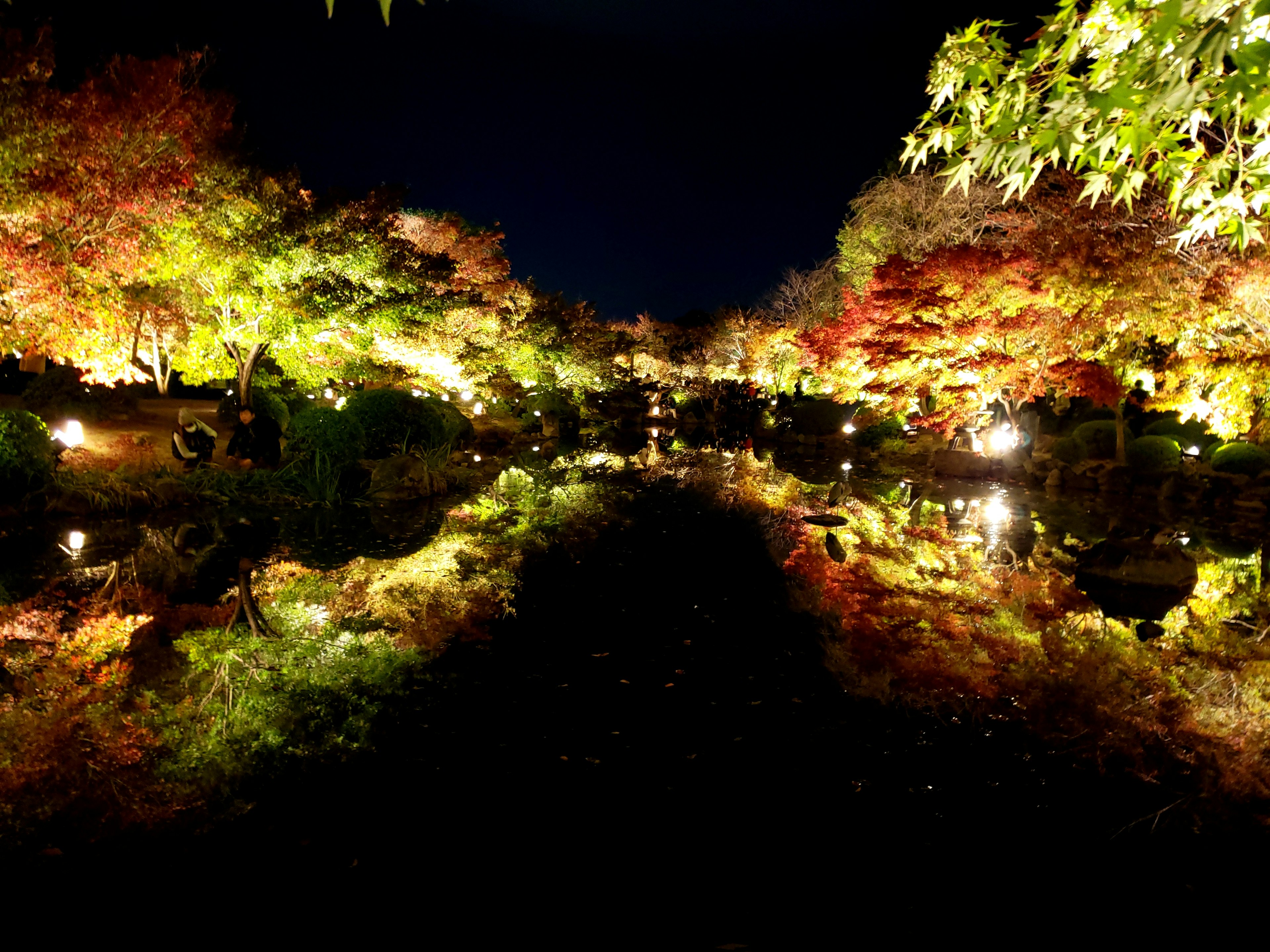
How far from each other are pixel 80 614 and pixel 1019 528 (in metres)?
12.0

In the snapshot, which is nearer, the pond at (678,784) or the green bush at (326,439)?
the pond at (678,784)

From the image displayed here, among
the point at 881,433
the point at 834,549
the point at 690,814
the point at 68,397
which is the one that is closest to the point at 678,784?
the point at 690,814

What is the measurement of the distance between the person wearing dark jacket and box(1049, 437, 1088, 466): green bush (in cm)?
1790

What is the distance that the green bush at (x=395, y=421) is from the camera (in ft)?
A: 42.9

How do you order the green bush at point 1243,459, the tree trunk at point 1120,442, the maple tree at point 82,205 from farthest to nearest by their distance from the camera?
the tree trunk at point 1120,442
the green bush at point 1243,459
the maple tree at point 82,205

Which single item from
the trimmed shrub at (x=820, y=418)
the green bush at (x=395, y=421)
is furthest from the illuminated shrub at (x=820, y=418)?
the green bush at (x=395, y=421)

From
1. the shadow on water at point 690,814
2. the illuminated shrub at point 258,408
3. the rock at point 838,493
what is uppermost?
the illuminated shrub at point 258,408

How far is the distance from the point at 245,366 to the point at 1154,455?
69.1 feet

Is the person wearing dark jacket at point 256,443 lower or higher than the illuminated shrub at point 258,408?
lower

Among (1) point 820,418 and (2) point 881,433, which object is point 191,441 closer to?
(2) point 881,433

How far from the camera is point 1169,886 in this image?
287 cm

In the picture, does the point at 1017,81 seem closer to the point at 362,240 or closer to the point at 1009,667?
the point at 1009,667

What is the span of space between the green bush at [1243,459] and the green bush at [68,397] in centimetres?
2318

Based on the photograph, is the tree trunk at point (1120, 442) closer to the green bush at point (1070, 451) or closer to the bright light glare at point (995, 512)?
the green bush at point (1070, 451)
